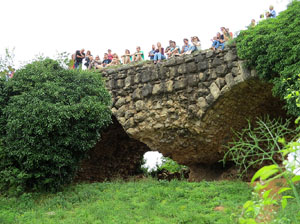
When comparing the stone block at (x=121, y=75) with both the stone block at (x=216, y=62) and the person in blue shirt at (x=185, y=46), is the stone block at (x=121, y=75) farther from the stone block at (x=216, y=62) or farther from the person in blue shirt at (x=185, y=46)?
the stone block at (x=216, y=62)

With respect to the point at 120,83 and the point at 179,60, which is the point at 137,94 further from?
the point at 179,60

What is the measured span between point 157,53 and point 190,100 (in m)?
1.98

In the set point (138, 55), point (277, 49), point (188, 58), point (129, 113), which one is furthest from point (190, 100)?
point (277, 49)

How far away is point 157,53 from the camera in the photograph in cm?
1080

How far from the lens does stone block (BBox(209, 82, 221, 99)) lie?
940cm

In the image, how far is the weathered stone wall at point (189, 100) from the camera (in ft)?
30.7

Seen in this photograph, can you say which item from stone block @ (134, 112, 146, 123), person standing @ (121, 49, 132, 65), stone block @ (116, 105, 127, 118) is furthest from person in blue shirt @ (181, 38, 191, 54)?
stone block @ (116, 105, 127, 118)

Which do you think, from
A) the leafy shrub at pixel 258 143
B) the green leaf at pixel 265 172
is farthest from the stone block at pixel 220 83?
the green leaf at pixel 265 172

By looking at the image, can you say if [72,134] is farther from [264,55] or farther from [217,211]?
[264,55]

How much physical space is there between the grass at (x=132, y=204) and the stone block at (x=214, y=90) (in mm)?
2451

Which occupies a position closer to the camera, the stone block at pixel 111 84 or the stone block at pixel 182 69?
the stone block at pixel 182 69

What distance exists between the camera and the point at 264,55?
8.20m

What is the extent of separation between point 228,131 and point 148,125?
2642mm

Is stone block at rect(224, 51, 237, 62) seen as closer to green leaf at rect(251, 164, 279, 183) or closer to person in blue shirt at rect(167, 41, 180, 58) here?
person in blue shirt at rect(167, 41, 180, 58)
